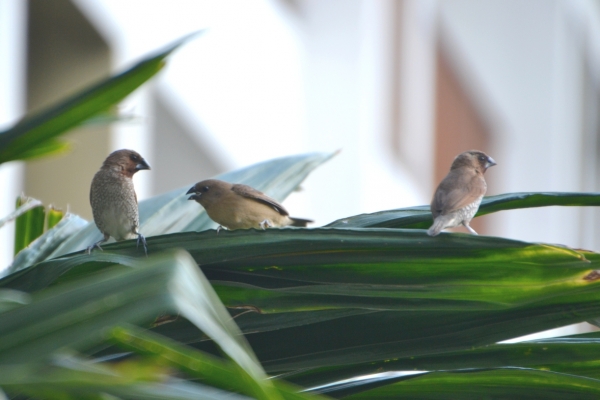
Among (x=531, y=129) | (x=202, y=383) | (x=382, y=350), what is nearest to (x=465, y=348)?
(x=382, y=350)

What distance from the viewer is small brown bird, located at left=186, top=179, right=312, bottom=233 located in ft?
11.5

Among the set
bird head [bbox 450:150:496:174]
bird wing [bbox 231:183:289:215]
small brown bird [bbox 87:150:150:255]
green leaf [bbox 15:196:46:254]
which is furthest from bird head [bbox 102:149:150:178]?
bird head [bbox 450:150:496:174]

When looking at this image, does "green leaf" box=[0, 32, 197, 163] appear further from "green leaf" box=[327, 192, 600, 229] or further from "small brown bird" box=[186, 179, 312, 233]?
"small brown bird" box=[186, 179, 312, 233]

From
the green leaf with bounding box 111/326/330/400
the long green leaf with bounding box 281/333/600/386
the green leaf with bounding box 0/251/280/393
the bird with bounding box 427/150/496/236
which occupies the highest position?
the bird with bounding box 427/150/496/236

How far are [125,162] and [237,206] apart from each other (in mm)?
564

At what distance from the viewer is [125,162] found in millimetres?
3338

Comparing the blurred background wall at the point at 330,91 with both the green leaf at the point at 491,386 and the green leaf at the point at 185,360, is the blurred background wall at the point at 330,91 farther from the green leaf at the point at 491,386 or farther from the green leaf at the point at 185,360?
the green leaf at the point at 185,360

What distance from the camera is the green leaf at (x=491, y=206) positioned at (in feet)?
5.60

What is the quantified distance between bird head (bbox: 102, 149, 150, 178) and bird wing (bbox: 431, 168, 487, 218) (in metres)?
1.17

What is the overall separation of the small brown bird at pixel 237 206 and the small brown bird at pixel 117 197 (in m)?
0.27

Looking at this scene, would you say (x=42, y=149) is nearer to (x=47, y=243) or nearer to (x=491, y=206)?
(x=47, y=243)

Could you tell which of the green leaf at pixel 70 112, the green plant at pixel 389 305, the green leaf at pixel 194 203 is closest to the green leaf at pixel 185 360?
the green plant at pixel 389 305

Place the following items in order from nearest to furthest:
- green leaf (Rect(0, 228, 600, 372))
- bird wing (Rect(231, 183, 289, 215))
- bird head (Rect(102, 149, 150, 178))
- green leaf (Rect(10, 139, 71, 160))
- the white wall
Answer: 1. green leaf (Rect(0, 228, 600, 372))
2. green leaf (Rect(10, 139, 71, 160))
3. bird head (Rect(102, 149, 150, 178))
4. bird wing (Rect(231, 183, 289, 215))
5. the white wall

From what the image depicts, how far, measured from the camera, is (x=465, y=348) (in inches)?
65.5
